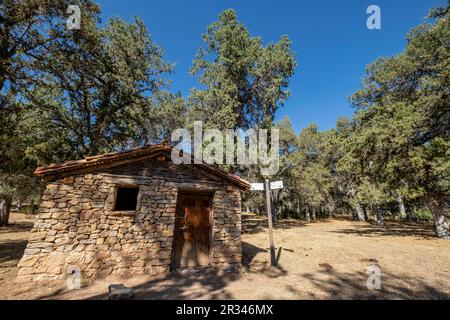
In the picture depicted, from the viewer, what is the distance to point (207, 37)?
61.0 feet

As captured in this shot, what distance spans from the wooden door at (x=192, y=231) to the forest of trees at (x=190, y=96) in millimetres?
7611

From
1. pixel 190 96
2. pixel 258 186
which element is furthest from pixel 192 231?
pixel 190 96

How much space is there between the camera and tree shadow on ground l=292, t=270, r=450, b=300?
17.0ft

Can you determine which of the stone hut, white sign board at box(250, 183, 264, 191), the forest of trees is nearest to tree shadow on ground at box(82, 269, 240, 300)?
the stone hut

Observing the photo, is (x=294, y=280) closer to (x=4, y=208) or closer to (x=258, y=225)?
(x=258, y=225)

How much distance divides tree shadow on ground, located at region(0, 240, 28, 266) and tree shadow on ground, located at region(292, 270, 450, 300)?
9.86m

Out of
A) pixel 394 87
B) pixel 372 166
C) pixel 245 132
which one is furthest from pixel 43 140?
pixel 394 87

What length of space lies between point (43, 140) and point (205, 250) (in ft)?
41.8

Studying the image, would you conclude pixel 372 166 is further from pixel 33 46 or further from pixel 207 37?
pixel 33 46

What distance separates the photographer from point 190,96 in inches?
663

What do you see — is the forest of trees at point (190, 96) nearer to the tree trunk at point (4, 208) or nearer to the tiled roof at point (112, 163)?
the tree trunk at point (4, 208)

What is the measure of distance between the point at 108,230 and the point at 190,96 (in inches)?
506

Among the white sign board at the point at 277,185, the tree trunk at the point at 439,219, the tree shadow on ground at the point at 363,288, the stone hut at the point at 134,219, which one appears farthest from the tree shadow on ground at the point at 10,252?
the tree trunk at the point at 439,219

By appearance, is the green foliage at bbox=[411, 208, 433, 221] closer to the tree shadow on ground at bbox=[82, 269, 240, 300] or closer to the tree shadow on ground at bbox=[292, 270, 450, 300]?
the tree shadow on ground at bbox=[292, 270, 450, 300]
